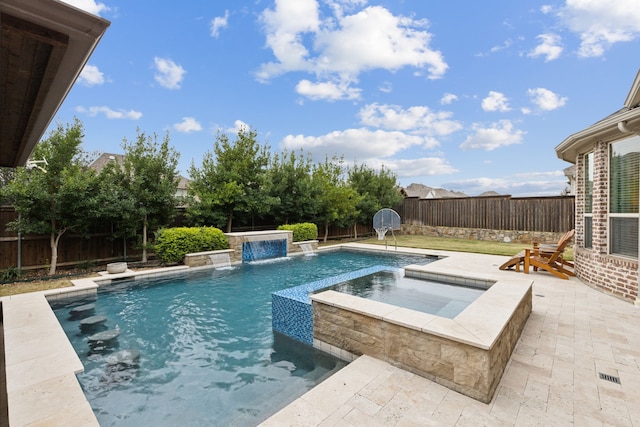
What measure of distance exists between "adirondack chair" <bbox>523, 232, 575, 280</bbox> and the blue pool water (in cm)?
727

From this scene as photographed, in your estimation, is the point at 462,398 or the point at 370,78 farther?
the point at 370,78

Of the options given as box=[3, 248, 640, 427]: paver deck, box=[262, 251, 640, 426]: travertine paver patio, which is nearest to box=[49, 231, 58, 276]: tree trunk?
box=[3, 248, 640, 427]: paver deck

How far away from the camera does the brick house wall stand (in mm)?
5867

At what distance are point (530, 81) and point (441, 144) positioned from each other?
28.5ft

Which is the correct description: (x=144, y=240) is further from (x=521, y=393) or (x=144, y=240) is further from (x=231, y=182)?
(x=521, y=393)

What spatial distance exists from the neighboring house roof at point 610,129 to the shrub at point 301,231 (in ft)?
31.9

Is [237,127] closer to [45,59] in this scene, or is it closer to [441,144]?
[45,59]

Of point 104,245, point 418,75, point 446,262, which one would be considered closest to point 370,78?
point 418,75

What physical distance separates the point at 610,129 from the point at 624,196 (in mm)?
1404

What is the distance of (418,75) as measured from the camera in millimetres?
14992

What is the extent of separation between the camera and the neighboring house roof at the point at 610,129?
17.1 feet

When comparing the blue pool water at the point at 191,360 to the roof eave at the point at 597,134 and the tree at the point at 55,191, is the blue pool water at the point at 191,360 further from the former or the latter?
the roof eave at the point at 597,134

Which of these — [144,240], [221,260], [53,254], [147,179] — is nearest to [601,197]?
[221,260]

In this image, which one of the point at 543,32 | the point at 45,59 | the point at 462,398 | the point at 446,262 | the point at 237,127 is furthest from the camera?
the point at 237,127
